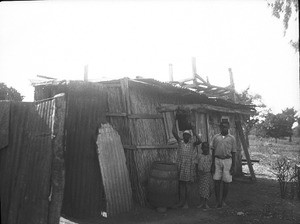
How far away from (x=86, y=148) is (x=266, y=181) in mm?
7749

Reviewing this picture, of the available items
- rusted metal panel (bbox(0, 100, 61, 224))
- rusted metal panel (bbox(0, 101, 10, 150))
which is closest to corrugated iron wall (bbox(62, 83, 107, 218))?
rusted metal panel (bbox(0, 100, 61, 224))

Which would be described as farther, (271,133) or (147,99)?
(271,133)

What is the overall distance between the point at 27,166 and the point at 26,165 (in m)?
0.03

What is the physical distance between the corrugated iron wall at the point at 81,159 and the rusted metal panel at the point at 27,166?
1097mm

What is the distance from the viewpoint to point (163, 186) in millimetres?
6273

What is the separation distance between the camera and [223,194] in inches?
276

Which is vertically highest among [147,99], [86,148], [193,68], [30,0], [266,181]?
[193,68]

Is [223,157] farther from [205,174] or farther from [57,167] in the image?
[57,167]

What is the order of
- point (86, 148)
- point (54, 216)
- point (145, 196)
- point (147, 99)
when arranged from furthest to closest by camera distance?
point (147, 99)
point (145, 196)
point (86, 148)
point (54, 216)

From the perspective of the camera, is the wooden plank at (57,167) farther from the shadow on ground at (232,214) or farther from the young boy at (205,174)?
the young boy at (205,174)

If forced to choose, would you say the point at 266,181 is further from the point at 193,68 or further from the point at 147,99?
the point at 147,99

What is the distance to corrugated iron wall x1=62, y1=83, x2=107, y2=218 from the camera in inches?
224

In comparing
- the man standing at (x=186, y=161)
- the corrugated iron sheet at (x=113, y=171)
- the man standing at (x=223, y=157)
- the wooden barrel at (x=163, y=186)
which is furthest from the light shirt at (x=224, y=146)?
the corrugated iron sheet at (x=113, y=171)

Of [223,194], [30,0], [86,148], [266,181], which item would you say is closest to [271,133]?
[266,181]
